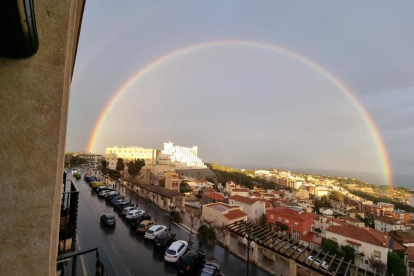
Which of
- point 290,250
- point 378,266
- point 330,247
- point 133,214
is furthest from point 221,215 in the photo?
point 378,266

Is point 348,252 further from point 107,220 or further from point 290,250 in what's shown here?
point 107,220

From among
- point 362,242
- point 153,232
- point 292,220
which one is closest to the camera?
point 153,232

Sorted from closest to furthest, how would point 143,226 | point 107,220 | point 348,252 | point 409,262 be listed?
point 143,226
point 107,220
point 348,252
point 409,262

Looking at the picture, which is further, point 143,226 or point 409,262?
point 409,262

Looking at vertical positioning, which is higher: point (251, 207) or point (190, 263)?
point (190, 263)

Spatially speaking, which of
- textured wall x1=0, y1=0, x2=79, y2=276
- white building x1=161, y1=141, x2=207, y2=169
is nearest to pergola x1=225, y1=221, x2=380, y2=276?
textured wall x1=0, y1=0, x2=79, y2=276

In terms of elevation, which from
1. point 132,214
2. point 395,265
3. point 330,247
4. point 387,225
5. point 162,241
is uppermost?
point 132,214

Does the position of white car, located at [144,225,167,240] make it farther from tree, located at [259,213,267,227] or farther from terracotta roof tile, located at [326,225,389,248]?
terracotta roof tile, located at [326,225,389,248]

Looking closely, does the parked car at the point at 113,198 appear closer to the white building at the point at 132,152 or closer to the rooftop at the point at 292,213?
the rooftop at the point at 292,213
